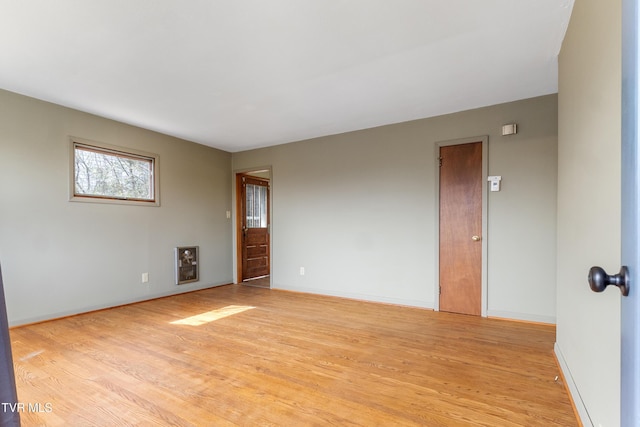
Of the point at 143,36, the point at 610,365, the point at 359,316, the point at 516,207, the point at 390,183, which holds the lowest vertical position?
the point at 359,316

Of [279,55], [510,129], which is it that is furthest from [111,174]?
[510,129]

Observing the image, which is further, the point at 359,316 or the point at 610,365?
the point at 359,316

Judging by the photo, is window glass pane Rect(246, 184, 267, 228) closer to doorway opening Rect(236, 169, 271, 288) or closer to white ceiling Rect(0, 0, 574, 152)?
doorway opening Rect(236, 169, 271, 288)

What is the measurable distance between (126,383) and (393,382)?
1858mm

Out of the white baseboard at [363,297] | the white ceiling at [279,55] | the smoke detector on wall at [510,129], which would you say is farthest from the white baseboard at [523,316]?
the white ceiling at [279,55]

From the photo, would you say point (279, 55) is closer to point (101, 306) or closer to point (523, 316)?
point (523, 316)

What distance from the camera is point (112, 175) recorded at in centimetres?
418

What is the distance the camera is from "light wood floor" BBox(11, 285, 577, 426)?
5.93ft

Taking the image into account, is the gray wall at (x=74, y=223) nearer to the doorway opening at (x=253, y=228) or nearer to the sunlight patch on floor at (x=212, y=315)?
the doorway opening at (x=253, y=228)

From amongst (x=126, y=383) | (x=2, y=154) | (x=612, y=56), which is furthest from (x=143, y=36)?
(x=612, y=56)

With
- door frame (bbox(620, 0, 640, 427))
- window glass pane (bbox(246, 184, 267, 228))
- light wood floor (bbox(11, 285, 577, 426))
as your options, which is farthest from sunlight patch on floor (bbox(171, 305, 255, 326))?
door frame (bbox(620, 0, 640, 427))

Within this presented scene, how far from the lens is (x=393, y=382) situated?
2.16 m

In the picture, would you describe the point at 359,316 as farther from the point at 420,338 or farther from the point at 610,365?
the point at 610,365

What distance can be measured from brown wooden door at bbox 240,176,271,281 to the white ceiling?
2.42 meters
